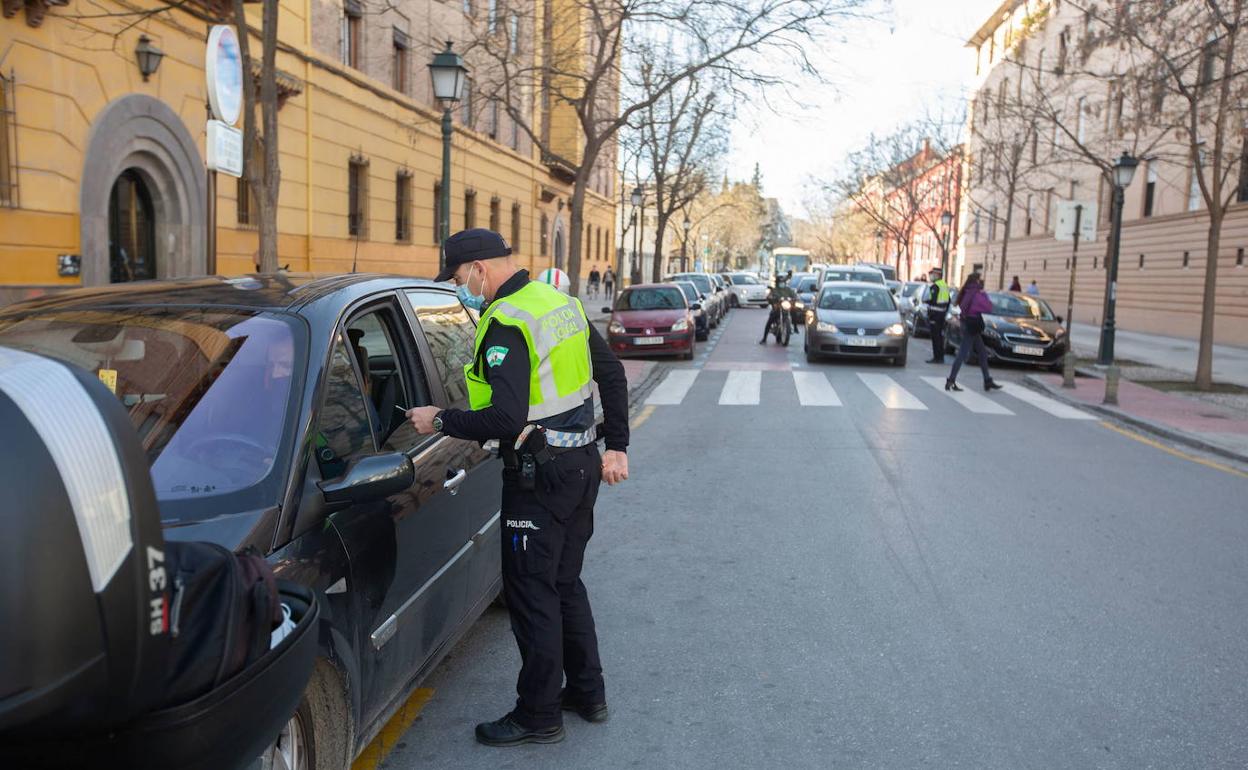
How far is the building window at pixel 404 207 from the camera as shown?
2581 centimetres

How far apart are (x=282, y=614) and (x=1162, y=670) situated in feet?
12.6

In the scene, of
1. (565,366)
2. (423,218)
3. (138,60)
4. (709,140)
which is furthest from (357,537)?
(709,140)

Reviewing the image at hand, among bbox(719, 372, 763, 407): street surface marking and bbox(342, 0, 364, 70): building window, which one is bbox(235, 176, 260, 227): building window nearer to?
bbox(342, 0, 364, 70): building window

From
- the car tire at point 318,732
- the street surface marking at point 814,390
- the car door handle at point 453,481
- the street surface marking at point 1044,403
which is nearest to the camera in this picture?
the car tire at point 318,732

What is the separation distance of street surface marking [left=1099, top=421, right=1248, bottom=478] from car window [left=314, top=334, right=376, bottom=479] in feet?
29.2

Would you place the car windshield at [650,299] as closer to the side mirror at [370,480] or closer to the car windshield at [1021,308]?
the car windshield at [1021,308]

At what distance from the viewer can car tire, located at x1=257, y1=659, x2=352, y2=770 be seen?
260 cm

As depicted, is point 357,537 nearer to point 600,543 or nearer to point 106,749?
point 106,749

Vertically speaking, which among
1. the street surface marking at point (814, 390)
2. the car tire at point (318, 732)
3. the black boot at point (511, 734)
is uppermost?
the car tire at point (318, 732)

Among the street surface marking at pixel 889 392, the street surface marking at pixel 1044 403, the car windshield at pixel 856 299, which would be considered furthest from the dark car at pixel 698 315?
the street surface marking at pixel 1044 403

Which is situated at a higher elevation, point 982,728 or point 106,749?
point 106,749

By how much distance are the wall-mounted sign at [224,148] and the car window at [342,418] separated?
→ 16.6ft

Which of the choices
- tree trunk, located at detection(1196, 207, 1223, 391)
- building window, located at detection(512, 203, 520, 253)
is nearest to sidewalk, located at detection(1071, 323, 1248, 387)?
tree trunk, located at detection(1196, 207, 1223, 391)

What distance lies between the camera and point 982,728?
12.7 feet
